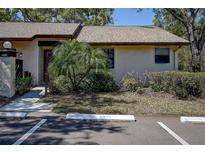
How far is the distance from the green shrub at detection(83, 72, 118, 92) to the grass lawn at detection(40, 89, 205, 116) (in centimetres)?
83

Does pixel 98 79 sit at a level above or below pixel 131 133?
above

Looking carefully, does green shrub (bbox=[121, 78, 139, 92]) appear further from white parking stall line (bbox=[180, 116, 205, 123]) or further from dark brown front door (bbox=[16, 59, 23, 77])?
dark brown front door (bbox=[16, 59, 23, 77])

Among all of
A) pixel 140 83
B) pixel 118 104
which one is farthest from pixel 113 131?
pixel 140 83

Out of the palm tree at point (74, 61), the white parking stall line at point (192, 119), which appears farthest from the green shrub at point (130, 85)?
the white parking stall line at point (192, 119)

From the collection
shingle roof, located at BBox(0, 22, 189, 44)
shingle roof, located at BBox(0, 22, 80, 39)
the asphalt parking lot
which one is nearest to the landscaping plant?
shingle roof, located at BBox(0, 22, 189, 44)

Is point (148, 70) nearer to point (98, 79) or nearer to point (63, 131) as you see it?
point (98, 79)

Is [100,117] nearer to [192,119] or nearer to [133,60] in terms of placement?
[192,119]

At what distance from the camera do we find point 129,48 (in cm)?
1947

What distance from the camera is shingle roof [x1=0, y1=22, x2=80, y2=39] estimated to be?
1873 cm

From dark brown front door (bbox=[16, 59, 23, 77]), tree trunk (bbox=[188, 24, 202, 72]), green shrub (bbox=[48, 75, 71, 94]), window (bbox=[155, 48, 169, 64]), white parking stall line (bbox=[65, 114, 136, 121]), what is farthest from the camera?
tree trunk (bbox=[188, 24, 202, 72])

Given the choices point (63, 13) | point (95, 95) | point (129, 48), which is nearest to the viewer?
point (95, 95)

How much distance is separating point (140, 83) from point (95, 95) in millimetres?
3580

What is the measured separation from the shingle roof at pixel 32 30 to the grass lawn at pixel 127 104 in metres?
5.65
